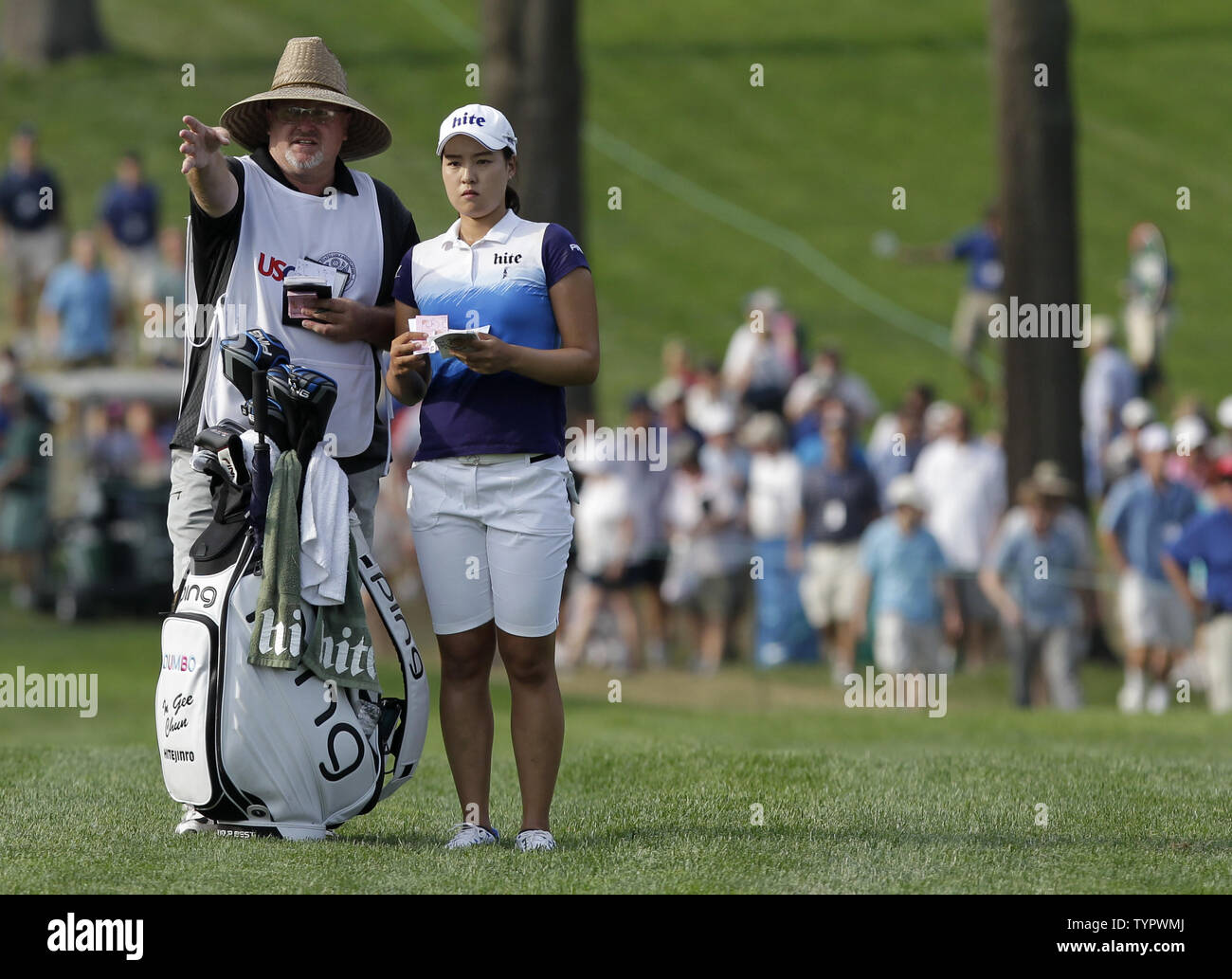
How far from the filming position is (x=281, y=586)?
20.6ft

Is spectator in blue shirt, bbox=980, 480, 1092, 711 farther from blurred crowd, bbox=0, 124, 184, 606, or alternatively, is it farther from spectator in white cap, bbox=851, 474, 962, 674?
blurred crowd, bbox=0, 124, 184, 606

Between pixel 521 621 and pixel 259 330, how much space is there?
130cm

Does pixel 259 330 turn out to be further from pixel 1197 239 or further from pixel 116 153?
pixel 1197 239

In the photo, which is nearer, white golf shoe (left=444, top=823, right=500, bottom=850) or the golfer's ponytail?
white golf shoe (left=444, top=823, right=500, bottom=850)

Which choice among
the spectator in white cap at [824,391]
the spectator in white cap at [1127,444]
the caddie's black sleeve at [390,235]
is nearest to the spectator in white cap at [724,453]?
the spectator in white cap at [824,391]

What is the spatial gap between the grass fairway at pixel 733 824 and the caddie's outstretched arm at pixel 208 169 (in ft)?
6.73

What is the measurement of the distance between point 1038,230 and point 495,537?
1185 centimetres

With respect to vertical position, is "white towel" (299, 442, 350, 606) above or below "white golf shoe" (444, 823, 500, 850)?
above

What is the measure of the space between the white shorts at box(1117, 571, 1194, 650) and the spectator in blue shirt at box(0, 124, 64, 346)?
11979mm

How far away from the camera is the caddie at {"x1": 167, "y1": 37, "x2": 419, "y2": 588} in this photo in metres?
6.58

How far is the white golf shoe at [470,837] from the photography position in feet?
20.8

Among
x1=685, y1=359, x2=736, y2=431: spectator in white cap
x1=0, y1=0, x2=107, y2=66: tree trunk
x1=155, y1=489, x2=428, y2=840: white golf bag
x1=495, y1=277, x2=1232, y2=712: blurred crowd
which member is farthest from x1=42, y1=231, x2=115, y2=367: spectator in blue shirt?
x1=0, y1=0, x2=107, y2=66: tree trunk
